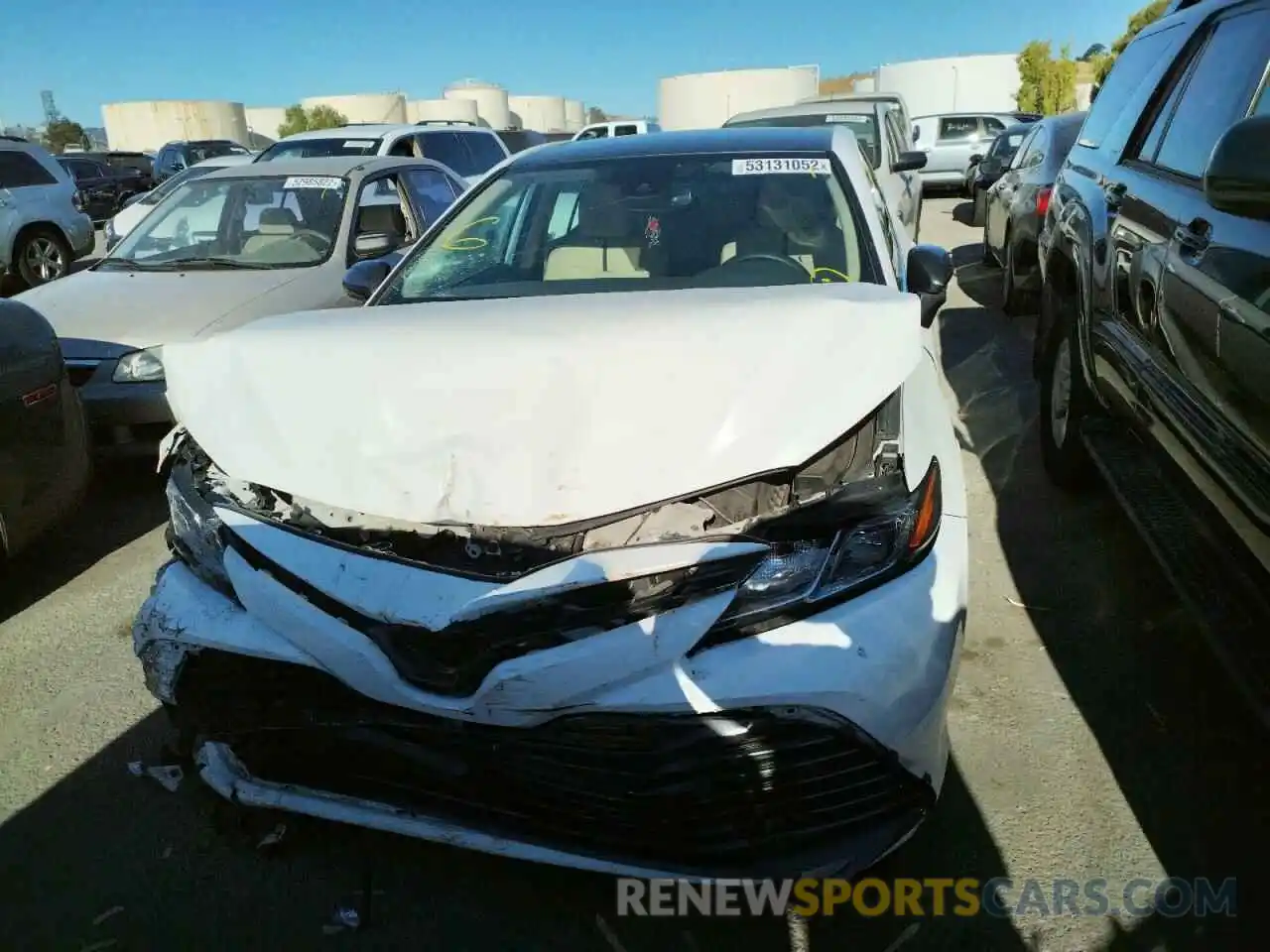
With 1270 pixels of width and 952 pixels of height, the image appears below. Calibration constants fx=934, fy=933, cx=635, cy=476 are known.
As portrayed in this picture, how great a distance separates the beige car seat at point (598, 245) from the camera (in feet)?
10.9

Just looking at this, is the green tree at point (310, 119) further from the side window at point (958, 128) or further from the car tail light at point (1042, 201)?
the car tail light at point (1042, 201)

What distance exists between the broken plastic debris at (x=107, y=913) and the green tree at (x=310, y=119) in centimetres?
4779

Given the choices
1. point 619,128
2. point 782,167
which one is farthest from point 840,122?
point 619,128

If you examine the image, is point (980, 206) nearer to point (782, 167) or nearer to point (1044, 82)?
point (782, 167)

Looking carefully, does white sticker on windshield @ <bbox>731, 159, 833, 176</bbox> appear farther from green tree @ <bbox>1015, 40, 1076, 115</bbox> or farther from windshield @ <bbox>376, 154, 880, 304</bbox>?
green tree @ <bbox>1015, 40, 1076, 115</bbox>

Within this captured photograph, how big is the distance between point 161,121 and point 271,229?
2182 inches

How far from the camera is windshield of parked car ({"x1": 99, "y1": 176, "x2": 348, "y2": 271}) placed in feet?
19.4

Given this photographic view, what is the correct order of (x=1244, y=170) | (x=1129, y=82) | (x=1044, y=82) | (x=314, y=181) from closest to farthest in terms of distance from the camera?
(x=1244, y=170) < (x=1129, y=82) < (x=314, y=181) < (x=1044, y=82)

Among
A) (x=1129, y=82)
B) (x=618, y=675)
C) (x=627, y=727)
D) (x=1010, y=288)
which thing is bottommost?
(x=1010, y=288)

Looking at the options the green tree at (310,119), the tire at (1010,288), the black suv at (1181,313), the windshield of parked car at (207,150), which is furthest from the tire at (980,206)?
the green tree at (310,119)

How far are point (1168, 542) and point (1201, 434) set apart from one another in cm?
42

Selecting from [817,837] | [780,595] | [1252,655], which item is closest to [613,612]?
[780,595]

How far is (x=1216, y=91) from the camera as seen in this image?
315cm

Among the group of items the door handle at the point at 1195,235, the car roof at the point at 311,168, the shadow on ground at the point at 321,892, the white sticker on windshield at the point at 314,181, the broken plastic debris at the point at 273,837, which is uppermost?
the car roof at the point at 311,168
